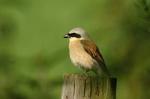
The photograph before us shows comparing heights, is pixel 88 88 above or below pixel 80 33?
below

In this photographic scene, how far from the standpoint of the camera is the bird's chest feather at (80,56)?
6.53m

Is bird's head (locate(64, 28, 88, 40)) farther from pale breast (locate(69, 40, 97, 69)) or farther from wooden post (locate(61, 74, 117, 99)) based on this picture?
wooden post (locate(61, 74, 117, 99))

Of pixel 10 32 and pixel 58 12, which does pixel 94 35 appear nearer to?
pixel 10 32

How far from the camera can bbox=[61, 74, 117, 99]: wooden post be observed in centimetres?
428

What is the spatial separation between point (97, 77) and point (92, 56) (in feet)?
6.80

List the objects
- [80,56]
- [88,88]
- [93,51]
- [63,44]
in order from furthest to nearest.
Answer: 1. [63,44]
2. [80,56]
3. [93,51]
4. [88,88]

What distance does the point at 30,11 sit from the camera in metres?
13.3

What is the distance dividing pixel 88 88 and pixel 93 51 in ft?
7.17

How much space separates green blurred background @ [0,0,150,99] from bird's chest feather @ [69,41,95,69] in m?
0.67

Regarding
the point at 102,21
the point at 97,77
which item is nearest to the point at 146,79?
the point at 102,21

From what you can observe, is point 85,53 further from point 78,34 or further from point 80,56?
point 78,34

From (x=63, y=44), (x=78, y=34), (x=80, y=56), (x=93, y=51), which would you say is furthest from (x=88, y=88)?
(x=63, y=44)

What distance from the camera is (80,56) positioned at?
660 centimetres

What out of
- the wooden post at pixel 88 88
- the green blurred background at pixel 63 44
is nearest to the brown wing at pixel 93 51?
the green blurred background at pixel 63 44
